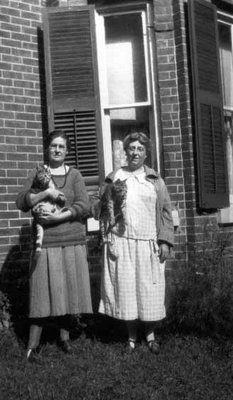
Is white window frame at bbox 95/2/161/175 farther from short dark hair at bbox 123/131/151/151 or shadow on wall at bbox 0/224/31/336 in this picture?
short dark hair at bbox 123/131/151/151

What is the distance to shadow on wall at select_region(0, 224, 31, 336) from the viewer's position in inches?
234

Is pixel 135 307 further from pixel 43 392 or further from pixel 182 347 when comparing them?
pixel 43 392

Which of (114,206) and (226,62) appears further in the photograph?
(226,62)

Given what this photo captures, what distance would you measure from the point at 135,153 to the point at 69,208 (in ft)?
2.33

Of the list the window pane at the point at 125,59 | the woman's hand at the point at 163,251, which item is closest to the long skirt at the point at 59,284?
Result: the woman's hand at the point at 163,251

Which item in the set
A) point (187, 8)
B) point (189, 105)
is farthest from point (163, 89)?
point (187, 8)

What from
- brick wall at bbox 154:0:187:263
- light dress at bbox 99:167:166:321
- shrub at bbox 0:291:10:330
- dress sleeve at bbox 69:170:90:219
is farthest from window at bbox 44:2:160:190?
shrub at bbox 0:291:10:330

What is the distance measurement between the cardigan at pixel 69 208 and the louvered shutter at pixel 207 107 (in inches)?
68.1

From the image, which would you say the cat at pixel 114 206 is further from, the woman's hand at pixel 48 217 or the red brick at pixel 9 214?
the red brick at pixel 9 214

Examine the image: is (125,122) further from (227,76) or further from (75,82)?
(227,76)

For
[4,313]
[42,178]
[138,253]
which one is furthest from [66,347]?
[42,178]

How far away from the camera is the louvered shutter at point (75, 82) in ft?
21.4

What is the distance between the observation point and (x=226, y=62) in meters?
7.54

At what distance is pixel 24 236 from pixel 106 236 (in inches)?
52.4
